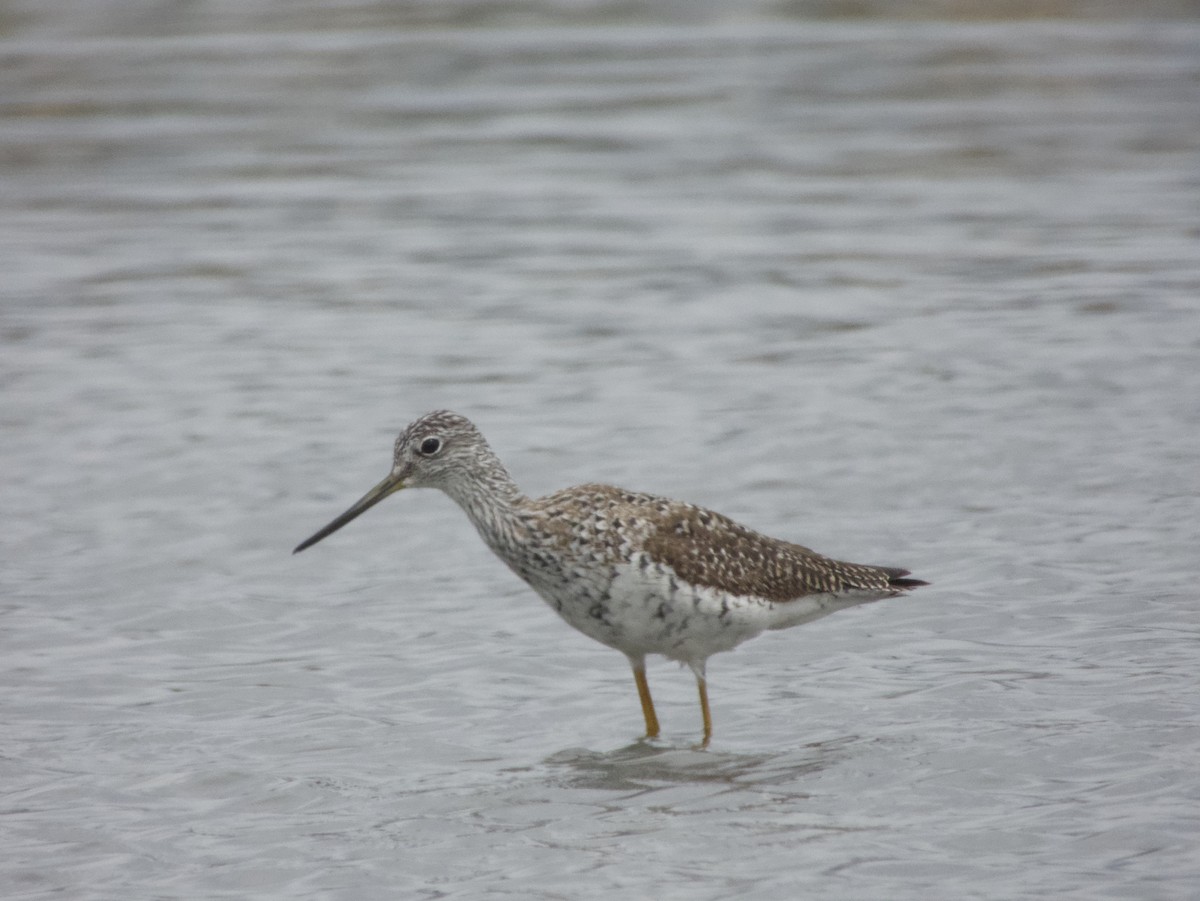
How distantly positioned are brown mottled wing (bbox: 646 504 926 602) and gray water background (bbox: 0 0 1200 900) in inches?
20.5

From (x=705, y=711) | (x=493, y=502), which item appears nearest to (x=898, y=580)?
(x=705, y=711)

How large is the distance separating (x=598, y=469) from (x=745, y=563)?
12.3 feet

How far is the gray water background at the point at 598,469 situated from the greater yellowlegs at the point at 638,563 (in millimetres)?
486

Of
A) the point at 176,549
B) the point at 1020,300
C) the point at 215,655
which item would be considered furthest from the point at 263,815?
the point at 1020,300

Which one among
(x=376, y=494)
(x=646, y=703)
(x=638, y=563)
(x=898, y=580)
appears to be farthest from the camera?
(x=898, y=580)

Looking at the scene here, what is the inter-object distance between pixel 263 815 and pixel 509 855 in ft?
3.46

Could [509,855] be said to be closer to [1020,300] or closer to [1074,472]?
[1074,472]

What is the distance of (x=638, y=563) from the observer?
24.6 feet

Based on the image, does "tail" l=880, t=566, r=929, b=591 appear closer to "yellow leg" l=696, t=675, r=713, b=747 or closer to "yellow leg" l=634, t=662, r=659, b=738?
"yellow leg" l=696, t=675, r=713, b=747

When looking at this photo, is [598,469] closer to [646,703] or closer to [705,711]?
[646,703]

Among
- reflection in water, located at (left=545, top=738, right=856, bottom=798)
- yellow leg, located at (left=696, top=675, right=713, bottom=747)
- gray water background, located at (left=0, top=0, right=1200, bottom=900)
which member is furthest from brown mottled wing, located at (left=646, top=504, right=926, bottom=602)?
reflection in water, located at (left=545, top=738, right=856, bottom=798)

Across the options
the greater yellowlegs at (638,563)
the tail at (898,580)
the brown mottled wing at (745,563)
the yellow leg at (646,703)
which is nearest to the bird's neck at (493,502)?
the greater yellowlegs at (638,563)

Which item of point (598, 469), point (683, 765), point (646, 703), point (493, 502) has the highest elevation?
point (493, 502)

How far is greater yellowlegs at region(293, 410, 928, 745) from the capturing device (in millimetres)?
7523
